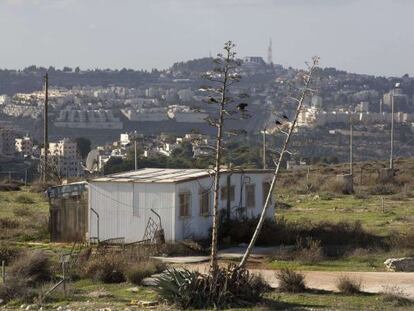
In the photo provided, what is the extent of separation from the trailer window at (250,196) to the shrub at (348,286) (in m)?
11.6

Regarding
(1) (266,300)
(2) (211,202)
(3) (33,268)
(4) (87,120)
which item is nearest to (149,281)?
(3) (33,268)

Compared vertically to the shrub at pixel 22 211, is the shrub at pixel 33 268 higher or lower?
higher

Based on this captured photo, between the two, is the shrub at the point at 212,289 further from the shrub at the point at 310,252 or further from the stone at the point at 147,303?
the shrub at the point at 310,252

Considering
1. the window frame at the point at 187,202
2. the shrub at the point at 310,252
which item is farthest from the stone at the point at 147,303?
the window frame at the point at 187,202

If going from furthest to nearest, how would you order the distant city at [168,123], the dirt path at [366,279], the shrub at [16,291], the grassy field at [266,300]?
the distant city at [168,123], the dirt path at [366,279], the shrub at [16,291], the grassy field at [266,300]

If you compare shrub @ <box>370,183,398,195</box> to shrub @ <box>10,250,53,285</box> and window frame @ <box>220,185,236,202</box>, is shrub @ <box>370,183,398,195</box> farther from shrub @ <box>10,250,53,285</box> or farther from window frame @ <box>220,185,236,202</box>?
shrub @ <box>10,250,53,285</box>

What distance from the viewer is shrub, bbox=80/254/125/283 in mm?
20688

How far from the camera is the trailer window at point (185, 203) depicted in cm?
2695

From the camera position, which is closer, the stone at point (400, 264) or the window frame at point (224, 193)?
the stone at point (400, 264)

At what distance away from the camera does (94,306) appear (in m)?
17.6

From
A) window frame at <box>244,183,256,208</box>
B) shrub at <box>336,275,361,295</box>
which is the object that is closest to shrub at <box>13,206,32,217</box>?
window frame at <box>244,183,256,208</box>

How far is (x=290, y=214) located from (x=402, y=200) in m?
9.98

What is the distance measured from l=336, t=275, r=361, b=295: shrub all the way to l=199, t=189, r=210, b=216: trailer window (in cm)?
928

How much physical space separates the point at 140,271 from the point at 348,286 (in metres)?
4.28
